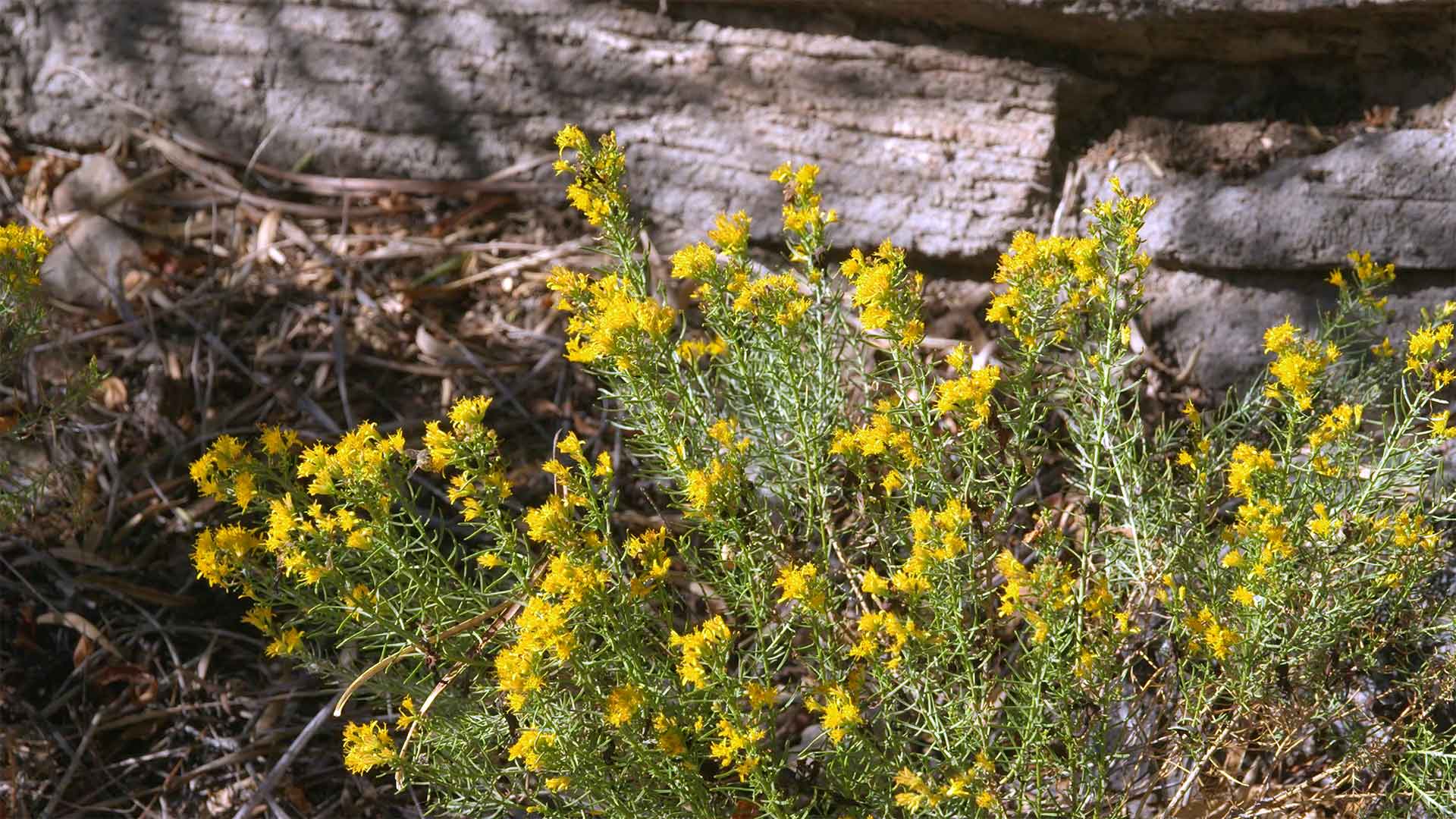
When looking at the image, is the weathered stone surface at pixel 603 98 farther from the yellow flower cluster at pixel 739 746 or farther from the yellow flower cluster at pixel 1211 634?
the yellow flower cluster at pixel 739 746

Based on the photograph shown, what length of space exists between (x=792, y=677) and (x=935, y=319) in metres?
1.18

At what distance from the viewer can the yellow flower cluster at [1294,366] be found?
2.12 m

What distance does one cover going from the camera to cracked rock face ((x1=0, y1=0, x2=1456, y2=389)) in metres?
3.37

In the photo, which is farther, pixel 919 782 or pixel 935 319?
pixel 935 319

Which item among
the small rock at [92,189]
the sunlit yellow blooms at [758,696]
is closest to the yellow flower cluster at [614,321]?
the sunlit yellow blooms at [758,696]

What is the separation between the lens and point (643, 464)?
11.3 ft

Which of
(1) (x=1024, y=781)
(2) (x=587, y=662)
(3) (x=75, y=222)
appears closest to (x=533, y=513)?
(2) (x=587, y=662)

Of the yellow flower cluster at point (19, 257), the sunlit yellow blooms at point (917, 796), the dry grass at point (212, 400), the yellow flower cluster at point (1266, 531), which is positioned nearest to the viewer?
the sunlit yellow blooms at point (917, 796)

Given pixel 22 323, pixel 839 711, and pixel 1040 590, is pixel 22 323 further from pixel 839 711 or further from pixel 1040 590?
pixel 1040 590

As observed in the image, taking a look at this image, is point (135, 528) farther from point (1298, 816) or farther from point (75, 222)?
point (1298, 816)

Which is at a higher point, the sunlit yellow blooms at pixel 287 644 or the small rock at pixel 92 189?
the small rock at pixel 92 189

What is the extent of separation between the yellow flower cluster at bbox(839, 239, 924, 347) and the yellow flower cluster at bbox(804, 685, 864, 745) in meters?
0.62

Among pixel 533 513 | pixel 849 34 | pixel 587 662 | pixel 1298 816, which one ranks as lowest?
pixel 1298 816

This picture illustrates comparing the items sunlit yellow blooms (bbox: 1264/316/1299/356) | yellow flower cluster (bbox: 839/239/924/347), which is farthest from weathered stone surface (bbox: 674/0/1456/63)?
yellow flower cluster (bbox: 839/239/924/347)
